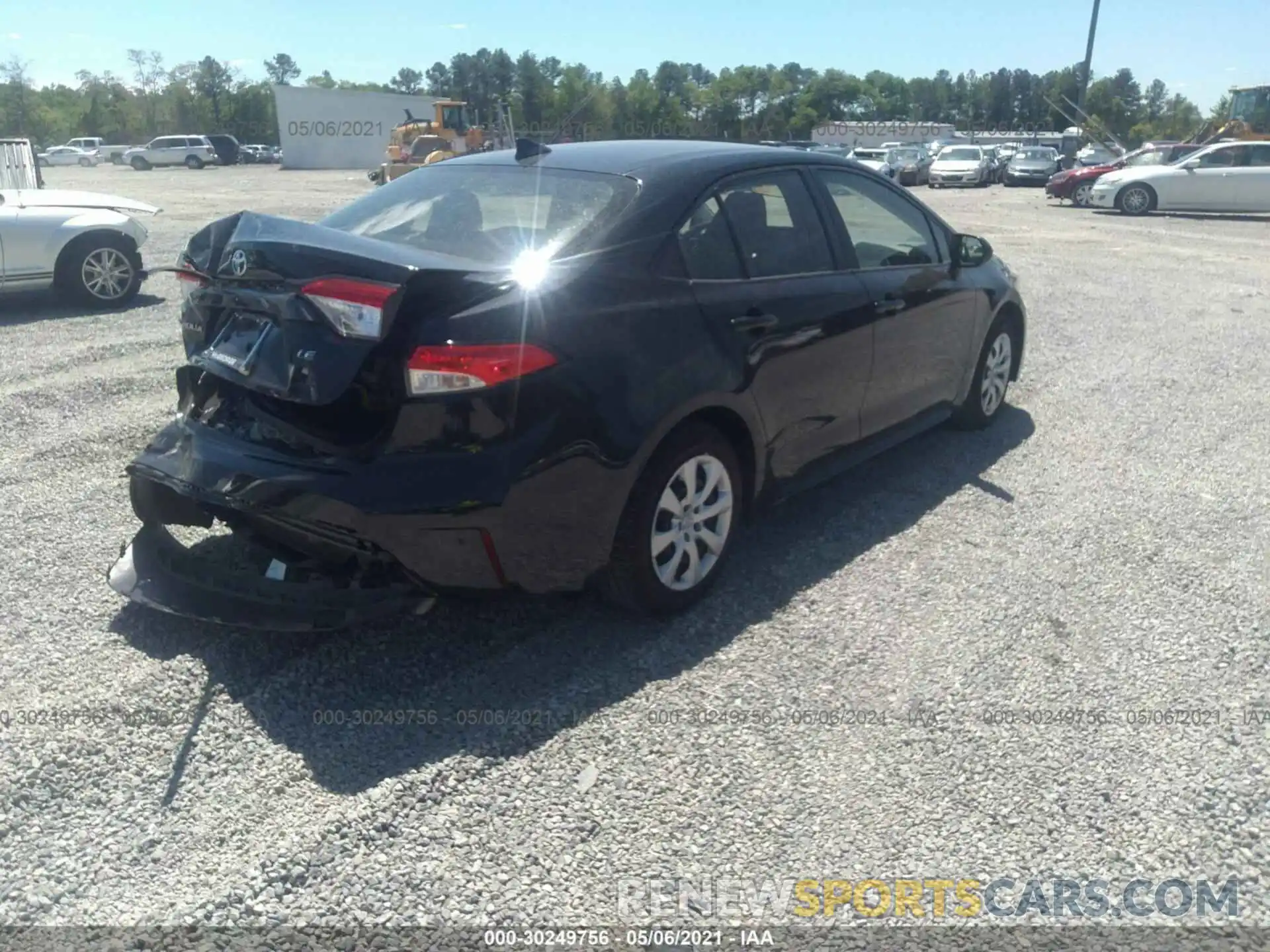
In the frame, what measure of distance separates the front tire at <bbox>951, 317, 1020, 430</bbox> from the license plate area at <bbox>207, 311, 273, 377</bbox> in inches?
153

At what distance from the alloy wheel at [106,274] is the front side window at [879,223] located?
24.3ft

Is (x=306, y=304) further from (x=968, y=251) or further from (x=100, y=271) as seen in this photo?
(x=100, y=271)

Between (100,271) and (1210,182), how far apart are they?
2168 centimetres

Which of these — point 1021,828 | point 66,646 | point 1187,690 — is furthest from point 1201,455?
point 66,646

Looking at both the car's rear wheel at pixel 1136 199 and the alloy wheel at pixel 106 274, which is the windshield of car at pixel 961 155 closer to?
the car's rear wheel at pixel 1136 199

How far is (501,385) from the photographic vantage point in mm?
3186

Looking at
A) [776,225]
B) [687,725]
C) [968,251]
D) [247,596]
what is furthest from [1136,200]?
[247,596]

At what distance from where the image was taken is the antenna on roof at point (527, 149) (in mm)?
4355

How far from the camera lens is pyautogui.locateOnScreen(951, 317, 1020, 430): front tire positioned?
6.02 m

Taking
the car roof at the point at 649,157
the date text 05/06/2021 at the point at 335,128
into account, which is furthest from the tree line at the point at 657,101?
the car roof at the point at 649,157

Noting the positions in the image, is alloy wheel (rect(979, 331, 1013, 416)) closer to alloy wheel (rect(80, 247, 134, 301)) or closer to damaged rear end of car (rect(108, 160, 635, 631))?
damaged rear end of car (rect(108, 160, 635, 631))

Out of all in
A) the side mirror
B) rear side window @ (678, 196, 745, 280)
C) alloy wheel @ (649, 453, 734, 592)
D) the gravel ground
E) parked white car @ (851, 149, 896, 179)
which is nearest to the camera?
the gravel ground

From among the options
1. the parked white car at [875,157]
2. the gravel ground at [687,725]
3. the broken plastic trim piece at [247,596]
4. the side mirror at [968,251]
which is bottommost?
the gravel ground at [687,725]

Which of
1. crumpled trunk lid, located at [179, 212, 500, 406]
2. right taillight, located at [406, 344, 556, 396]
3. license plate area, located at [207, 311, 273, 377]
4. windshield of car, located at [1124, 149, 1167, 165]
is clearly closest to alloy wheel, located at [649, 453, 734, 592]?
right taillight, located at [406, 344, 556, 396]
